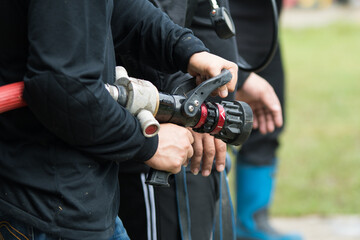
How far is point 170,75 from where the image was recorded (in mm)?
Result: 1854

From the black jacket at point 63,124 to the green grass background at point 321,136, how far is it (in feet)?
8.44

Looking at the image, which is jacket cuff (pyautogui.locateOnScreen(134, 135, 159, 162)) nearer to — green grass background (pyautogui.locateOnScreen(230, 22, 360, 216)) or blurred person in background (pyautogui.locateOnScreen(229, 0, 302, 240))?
blurred person in background (pyautogui.locateOnScreen(229, 0, 302, 240))

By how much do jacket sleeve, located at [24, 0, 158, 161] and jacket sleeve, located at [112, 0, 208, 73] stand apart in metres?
0.29

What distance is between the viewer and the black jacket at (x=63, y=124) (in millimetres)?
1305

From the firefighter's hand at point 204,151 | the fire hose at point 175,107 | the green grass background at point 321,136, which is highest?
the fire hose at point 175,107

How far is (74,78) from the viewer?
1.31 m

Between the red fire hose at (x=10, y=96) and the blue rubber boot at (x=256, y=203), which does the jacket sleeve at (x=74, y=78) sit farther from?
the blue rubber boot at (x=256, y=203)

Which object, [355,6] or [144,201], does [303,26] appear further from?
[144,201]

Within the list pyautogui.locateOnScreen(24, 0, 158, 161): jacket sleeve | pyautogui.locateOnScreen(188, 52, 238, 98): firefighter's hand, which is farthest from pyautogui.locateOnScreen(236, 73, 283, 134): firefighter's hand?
pyautogui.locateOnScreen(24, 0, 158, 161): jacket sleeve

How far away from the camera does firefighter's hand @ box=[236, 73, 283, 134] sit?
2.56 metres

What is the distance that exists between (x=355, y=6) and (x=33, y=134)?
1447cm

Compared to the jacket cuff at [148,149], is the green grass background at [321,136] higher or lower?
lower

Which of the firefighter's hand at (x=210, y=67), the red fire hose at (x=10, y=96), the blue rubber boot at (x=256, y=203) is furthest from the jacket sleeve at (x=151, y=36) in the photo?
the blue rubber boot at (x=256, y=203)

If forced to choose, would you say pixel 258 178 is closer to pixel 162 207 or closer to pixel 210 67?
pixel 162 207
